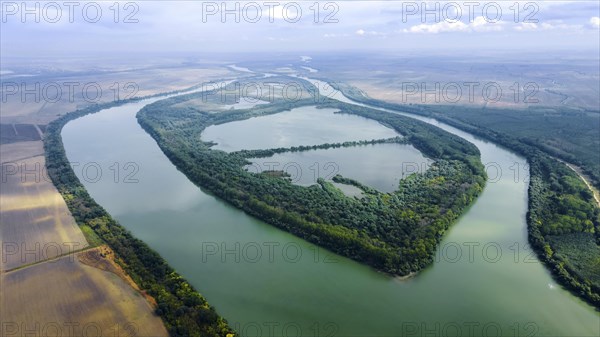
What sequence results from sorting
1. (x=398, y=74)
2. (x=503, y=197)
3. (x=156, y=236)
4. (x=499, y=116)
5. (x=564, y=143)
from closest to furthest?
(x=156, y=236), (x=503, y=197), (x=564, y=143), (x=499, y=116), (x=398, y=74)

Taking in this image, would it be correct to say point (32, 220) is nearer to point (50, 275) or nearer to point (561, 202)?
point (50, 275)

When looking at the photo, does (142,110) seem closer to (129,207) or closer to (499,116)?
(129,207)

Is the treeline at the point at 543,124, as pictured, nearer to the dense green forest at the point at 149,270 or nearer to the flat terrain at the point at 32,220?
the dense green forest at the point at 149,270

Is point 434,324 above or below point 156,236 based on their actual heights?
below

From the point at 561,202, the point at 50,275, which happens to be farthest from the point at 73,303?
the point at 561,202

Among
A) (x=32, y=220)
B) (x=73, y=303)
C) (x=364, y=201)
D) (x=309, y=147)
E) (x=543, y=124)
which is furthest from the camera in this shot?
(x=543, y=124)

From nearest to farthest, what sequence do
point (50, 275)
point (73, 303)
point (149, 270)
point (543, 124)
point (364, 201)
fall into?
point (73, 303)
point (50, 275)
point (149, 270)
point (364, 201)
point (543, 124)

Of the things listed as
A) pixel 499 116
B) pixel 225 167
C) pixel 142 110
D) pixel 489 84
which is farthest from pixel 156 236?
pixel 489 84
